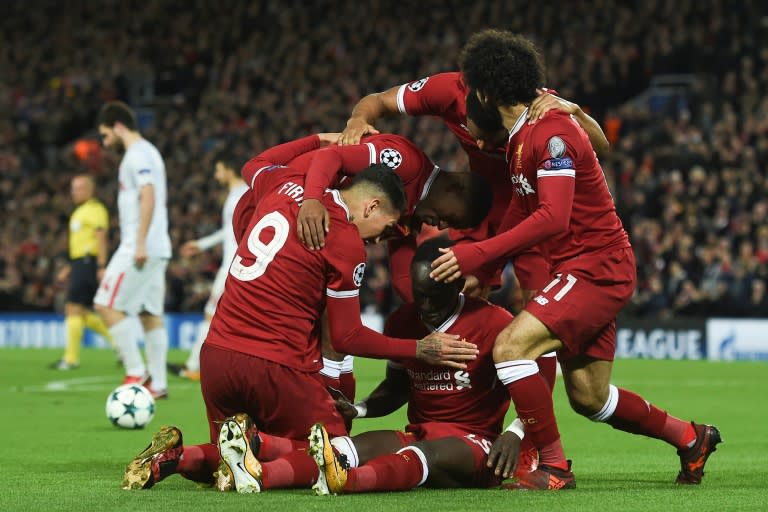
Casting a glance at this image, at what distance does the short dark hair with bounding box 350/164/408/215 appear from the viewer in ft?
18.4

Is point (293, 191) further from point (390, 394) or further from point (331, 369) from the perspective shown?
point (390, 394)

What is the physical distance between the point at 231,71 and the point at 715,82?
39.5 ft

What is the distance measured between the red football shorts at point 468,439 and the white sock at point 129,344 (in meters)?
5.03

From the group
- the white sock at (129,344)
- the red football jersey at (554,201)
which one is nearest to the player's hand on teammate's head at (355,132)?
the red football jersey at (554,201)

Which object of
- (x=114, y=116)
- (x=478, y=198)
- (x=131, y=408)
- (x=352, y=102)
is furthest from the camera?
(x=352, y=102)

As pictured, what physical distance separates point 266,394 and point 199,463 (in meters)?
0.43

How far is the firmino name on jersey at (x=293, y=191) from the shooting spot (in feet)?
18.5

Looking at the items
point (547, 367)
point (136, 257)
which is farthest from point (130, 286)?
point (547, 367)

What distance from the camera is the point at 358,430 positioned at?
8.62 meters

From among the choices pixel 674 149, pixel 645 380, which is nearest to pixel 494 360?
pixel 645 380

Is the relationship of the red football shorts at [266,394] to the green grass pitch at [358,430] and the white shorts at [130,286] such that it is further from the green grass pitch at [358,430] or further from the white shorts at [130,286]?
the white shorts at [130,286]

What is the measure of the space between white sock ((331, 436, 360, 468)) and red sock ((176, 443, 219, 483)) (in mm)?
559

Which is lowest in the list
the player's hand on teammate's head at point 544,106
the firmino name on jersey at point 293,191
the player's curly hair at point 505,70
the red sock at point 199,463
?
the red sock at point 199,463

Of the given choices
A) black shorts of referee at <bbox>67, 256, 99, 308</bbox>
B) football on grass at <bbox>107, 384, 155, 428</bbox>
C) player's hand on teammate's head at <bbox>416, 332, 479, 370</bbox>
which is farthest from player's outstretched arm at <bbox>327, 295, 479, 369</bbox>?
black shorts of referee at <bbox>67, 256, 99, 308</bbox>
